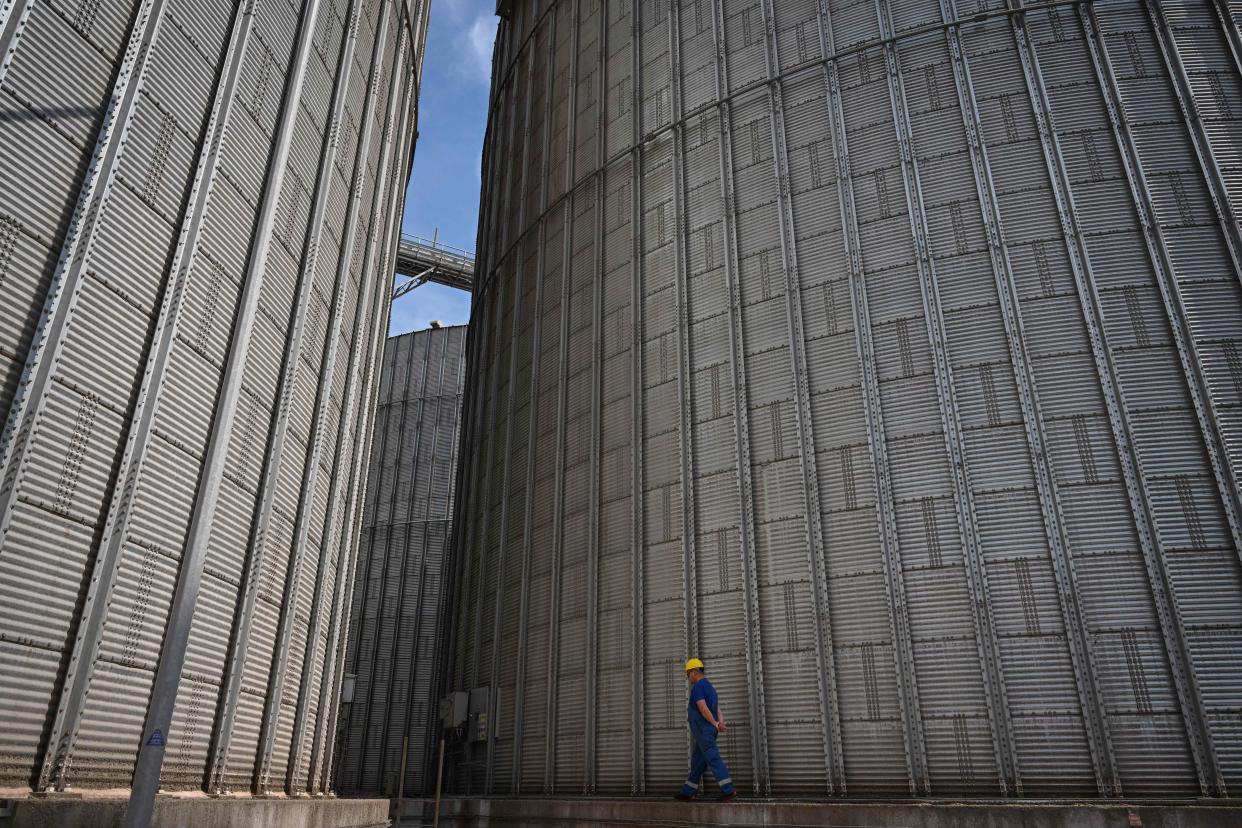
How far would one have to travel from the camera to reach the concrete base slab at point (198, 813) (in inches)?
272

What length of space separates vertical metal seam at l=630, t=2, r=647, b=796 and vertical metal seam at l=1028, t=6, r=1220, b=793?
726cm

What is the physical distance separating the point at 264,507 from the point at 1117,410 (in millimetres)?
12329

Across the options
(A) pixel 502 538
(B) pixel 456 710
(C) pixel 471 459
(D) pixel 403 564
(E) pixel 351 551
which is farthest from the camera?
(D) pixel 403 564

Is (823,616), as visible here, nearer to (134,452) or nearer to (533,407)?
(533,407)

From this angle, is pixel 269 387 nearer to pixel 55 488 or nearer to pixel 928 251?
pixel 55 488

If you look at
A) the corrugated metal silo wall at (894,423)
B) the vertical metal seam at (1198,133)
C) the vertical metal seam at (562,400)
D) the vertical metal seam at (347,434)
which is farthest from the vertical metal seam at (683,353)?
the vertical metal seam at (1198,133)

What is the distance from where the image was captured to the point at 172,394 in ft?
33.7

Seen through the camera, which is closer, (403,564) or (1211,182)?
(1211,182)

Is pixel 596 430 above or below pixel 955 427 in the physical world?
above

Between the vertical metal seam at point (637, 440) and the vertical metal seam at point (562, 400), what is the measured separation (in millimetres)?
2061

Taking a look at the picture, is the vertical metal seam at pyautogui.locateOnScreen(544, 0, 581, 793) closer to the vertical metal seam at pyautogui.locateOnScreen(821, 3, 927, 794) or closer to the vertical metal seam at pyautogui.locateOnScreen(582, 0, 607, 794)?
the vertical metal seam at pyautogui.locateOnScreen(582, 0, 607, 794)

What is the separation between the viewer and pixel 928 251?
54.4ft

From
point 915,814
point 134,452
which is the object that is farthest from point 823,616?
point 134,452

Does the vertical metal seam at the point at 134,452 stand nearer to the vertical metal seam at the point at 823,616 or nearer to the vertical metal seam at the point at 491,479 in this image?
the vertical metal seam at the point at 823,616
